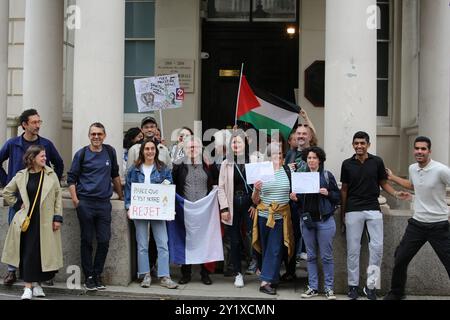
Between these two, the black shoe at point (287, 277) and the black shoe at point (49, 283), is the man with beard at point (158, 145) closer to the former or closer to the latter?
the black shoe at point (49, 283)

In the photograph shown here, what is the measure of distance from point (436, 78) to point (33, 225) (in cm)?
658

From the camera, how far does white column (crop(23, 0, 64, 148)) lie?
10258 mm

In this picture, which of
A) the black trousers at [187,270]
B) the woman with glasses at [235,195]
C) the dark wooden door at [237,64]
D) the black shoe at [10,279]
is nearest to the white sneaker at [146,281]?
the black trousers at [187,270]

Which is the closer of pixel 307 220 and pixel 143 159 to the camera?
pixel 307 220

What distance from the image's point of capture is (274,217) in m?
7.45

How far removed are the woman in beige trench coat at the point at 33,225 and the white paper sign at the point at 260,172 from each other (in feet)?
8.21

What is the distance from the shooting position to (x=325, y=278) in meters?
7.31

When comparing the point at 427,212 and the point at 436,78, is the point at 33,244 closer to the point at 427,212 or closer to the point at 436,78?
the point at 427,212


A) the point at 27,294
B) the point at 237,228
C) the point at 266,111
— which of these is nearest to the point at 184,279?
the point at 237,228

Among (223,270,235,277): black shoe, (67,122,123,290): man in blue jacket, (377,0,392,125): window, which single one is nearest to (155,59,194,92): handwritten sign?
(377,0,392,125): window

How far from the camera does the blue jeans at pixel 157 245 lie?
25.4 ft

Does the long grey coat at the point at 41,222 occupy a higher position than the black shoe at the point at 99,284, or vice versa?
the long grey coat at the point at 41,222
